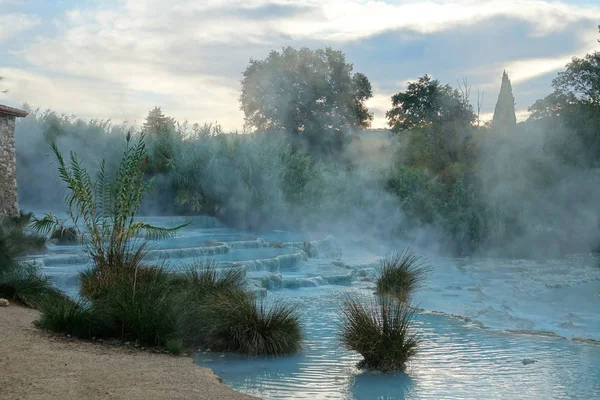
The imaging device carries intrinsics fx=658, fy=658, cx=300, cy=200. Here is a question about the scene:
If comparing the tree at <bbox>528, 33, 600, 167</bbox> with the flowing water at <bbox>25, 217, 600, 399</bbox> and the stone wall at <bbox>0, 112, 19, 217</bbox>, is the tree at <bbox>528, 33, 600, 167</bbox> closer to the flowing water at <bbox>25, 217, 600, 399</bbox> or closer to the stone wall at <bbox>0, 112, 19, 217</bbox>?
the flowing water at <bbox>25, 217, 600, 399</bbox>

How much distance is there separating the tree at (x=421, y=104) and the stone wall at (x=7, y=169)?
23.9m

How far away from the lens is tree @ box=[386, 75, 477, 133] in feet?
118

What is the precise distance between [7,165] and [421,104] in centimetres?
2858

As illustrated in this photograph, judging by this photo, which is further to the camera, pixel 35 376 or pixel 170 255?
pixel 170 255

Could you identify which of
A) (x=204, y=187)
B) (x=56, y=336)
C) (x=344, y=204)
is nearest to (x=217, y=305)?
(x=56, y=336)

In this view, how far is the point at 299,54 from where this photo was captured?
3762 cm

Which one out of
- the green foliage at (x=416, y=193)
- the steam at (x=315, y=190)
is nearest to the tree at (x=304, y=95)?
the steam at (x=315, y=190)

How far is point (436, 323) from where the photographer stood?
28.9 ft

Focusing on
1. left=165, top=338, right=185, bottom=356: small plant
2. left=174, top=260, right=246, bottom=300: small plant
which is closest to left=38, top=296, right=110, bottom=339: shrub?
left=165, top=338, right=185, bottom=356: small plant

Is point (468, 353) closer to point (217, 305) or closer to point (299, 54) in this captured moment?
point (217, 305)

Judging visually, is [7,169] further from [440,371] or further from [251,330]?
[440,371]

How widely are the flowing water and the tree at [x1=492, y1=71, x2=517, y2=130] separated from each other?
14.5 metres

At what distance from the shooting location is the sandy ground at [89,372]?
4371 millimetres

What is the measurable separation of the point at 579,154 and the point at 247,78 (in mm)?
19684
